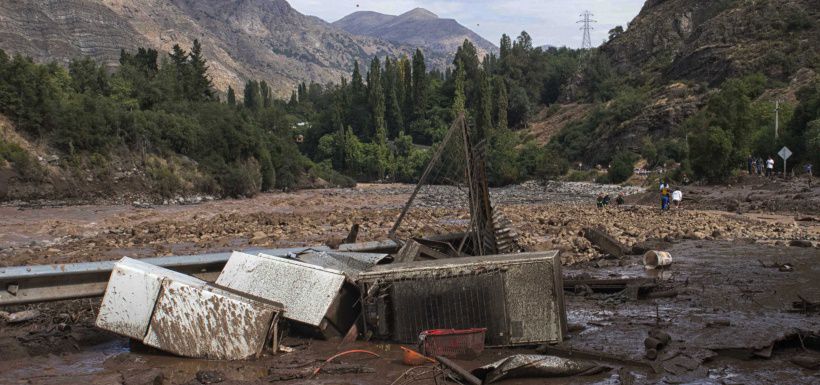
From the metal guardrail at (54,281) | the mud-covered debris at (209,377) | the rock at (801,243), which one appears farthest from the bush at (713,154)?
the mud-covered debris at (209,377)

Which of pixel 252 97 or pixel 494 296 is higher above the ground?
pixel 252 97

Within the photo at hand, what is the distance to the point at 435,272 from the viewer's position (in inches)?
248

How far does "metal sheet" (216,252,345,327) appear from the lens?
6.49 metres

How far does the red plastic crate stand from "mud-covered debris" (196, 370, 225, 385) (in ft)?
5.55

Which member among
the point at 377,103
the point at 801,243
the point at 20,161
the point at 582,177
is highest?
the point at 377,103

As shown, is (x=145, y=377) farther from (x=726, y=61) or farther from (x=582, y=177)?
(x=726, y=61)

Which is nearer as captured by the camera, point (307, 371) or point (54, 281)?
point (307, 371)

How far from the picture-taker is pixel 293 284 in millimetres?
6594

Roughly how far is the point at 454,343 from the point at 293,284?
5.44 feet

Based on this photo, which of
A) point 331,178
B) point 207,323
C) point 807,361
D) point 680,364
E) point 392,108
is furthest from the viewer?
point 392,108

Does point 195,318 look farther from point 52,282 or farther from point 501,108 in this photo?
point 501,108

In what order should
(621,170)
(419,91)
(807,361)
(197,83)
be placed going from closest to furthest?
1. (807,361)
2. (621,170)
3. (197,83)
4. (419,91)

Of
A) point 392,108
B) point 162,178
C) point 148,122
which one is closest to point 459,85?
point 392,108

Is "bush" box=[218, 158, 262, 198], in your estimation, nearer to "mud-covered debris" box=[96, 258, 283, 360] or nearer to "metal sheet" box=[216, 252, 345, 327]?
"metal sheet" box=[216, 252, 345, 327]
